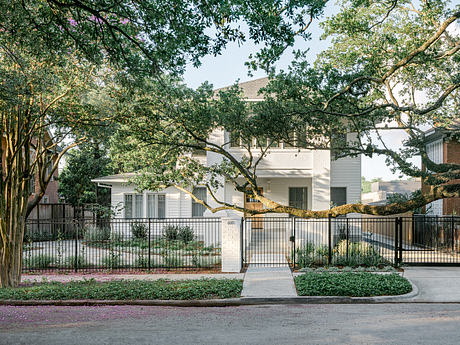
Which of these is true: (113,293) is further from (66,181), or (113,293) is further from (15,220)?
(66,181)

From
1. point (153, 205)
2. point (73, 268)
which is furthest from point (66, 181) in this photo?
point (73, 268)

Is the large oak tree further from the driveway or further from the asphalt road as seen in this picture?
the driveway

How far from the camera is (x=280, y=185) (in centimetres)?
2331

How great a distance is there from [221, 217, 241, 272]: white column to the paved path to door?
54 cm

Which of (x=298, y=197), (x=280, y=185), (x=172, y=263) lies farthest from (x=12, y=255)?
(x=298, y=197)

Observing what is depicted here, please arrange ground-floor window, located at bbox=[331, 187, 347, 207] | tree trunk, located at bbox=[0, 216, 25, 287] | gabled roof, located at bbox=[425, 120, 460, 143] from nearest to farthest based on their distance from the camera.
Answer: tree trunk, located at bbox=[0, 216, 25, 287] → gabled roof, located at bbox=[425, 120, 460, 143] → ground-floor window, located at bbox=[331, 187, 347, 207]

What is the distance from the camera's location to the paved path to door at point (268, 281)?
35.9 feet

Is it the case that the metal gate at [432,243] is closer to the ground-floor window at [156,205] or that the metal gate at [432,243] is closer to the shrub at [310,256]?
the shrub at [310,256]

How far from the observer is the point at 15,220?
1221cm

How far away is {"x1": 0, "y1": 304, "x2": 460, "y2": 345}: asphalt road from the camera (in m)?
7.34

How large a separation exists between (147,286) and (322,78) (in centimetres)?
761

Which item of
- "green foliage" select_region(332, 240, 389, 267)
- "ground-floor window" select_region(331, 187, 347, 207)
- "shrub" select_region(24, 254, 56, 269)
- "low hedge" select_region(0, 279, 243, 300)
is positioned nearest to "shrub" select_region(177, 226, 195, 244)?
"shrub" select_region(24, 254, 56, 269)

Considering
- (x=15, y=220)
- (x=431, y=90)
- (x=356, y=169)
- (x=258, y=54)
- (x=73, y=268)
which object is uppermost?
(x=431, y=90)

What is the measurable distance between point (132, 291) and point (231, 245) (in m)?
4.33
